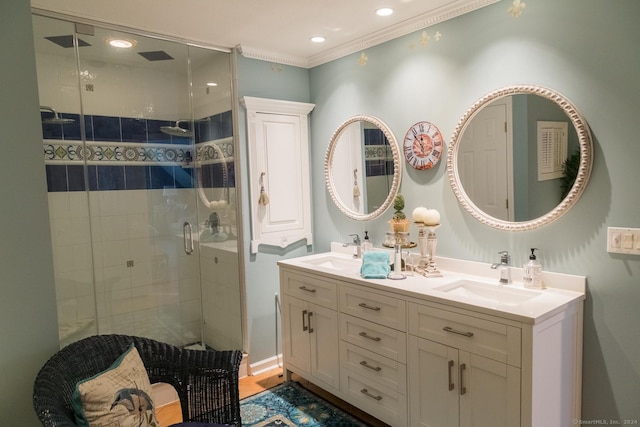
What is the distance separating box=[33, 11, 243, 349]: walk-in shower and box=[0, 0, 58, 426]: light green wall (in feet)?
4.06

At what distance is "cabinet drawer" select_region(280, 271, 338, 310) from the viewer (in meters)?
2.62

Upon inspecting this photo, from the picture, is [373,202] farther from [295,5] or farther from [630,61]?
[630,61]

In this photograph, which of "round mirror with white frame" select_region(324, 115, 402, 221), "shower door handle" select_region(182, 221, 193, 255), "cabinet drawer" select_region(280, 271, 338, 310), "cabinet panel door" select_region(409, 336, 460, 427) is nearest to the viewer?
"cabinet panel door" select_region(409, 336, 460, 427)

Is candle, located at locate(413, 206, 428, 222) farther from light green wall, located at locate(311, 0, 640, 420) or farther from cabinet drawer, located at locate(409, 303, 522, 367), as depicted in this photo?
cabinet drawer, located at locate(409, 303, 522, 367)

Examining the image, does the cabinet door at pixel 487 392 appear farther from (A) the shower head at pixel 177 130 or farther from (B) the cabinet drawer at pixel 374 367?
(A) the shower head at pixel 177 130

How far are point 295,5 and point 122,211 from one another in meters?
1.88

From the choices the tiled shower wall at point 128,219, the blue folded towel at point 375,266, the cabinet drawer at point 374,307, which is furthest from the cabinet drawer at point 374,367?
the tiled shower wall at point 128,219

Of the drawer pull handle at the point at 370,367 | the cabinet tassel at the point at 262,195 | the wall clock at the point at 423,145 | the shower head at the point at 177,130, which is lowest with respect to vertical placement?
the drawer pull handle at the point at 370,367

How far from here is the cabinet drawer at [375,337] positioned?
2244mm

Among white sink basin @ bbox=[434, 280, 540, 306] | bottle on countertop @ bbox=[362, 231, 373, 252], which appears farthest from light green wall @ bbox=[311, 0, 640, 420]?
bottle on countertop @ bbox=[362, 231, 373, 252]

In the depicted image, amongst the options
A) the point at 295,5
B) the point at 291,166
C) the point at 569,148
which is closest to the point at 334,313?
the point at 291,166

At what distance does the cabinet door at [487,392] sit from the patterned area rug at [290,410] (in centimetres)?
77

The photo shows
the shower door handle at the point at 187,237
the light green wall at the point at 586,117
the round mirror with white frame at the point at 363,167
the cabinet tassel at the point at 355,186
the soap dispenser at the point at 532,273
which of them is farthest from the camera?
the shower door handle at the point at 187,237

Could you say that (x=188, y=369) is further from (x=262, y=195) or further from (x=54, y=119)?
(x=54, y=119)
